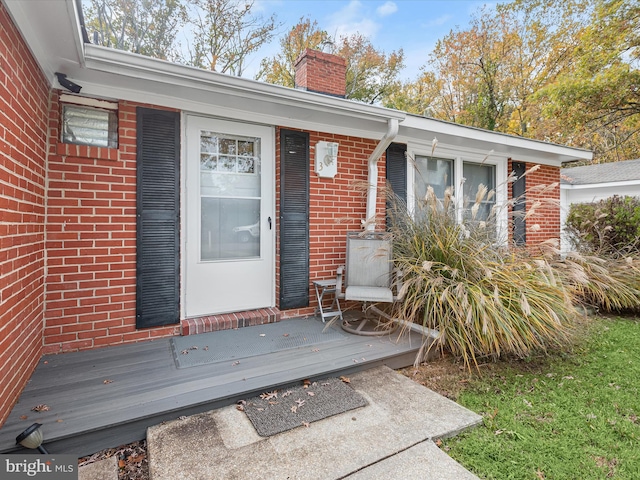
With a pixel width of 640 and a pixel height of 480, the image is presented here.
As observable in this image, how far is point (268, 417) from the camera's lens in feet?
7.13

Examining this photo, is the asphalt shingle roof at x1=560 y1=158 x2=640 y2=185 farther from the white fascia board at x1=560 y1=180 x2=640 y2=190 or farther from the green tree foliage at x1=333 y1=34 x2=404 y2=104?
the green tree foliage at x1=333 y1=34 x2=404 y2=104

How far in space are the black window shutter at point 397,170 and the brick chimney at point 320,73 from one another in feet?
3.79

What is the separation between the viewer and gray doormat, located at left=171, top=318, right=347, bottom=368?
113 inches

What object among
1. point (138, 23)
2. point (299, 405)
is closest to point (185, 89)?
point (299, 405)

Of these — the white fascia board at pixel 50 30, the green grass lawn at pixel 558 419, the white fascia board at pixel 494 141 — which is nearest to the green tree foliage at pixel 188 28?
the white fascia board at pixel 494 141

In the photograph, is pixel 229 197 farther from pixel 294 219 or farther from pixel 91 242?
pixel 91 242

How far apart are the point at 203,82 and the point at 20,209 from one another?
1.61 m

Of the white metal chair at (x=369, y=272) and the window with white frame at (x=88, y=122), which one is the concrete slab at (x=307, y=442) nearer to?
the white metal chair at (x=369, y=272)

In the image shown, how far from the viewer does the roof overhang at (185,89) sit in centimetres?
208

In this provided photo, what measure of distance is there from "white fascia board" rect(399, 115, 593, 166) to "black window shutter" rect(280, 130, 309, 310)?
1389mm

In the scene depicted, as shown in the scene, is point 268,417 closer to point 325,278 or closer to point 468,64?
point 325,278

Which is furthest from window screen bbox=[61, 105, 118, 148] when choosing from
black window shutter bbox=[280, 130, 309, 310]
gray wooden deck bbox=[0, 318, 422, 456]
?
gray wooden deck bbox=[0, 318, 422, 456]

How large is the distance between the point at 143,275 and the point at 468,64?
16.0m

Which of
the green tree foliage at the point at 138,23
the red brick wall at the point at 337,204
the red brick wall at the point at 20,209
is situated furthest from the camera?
the green tree foliage at the point at 138,23
